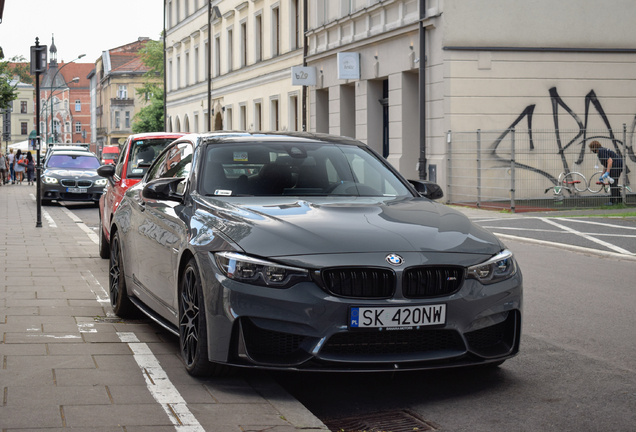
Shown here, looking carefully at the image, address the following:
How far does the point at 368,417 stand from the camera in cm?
462

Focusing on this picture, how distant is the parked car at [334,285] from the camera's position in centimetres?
467

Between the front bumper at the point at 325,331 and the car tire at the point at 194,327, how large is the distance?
0.11m

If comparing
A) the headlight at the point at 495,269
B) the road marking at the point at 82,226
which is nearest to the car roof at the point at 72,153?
the road marking at the point at 82,226

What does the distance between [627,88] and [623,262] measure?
14.6m

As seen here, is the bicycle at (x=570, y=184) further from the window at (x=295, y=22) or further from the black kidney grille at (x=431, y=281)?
the black kidney grille at (x=431, y=281)

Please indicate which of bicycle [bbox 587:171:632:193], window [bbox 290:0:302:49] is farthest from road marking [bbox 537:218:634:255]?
window [bbox 290:0:302:49]

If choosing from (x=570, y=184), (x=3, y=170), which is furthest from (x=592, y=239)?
(x=3, y=170)

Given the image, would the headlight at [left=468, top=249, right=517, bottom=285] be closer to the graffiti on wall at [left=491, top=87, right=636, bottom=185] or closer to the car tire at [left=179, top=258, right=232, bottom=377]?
the car tire at [left=179, top=258, right=232, bottom=377]

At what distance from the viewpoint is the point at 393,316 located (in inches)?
184

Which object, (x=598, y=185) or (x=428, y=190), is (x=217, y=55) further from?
(x=428, y=190)

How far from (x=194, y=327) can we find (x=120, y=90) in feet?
365

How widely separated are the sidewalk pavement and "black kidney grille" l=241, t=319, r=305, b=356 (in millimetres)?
257

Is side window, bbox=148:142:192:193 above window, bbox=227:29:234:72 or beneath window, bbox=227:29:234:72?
beneath

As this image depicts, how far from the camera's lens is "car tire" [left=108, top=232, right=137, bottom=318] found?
23.8 ft
